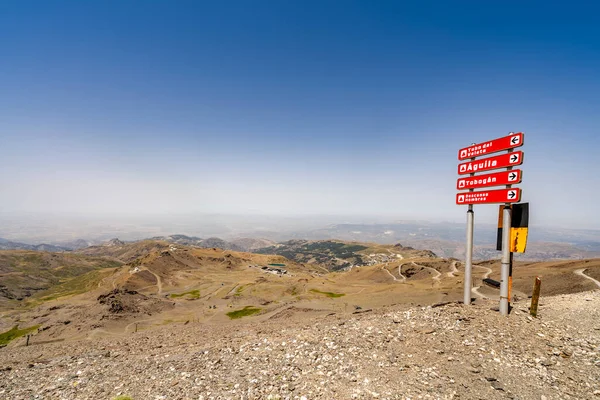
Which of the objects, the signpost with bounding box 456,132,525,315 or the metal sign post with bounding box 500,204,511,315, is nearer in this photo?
the signpost with bounding box 456,132,525,315

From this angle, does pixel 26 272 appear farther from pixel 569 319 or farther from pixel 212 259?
pixel 569 319

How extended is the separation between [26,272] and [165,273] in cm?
12781

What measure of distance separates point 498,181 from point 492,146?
2306 millimetres

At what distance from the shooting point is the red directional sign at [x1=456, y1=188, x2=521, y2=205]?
624 inches

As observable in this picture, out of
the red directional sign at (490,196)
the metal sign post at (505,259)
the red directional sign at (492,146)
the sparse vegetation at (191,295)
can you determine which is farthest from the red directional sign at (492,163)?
the sparse vegetation at (191,295)

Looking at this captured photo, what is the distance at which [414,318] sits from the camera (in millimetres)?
16719

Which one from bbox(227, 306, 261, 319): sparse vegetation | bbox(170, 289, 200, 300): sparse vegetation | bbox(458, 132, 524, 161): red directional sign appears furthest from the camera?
bbox(170, 289, 200, 300): sparse vegetation

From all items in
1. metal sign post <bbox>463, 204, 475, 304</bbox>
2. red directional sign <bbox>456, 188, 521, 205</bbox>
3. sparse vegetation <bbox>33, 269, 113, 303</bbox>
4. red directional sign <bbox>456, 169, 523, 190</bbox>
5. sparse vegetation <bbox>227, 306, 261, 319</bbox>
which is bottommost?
sparse vegetation <bbox>33, 269, 113, 303</bbox>

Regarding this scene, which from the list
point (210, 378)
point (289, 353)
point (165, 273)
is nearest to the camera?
point (210, 378)

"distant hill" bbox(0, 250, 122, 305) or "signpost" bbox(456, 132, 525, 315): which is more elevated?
"signpost" bbox(456, 132, 525, 315)

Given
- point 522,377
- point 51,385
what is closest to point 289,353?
point 522,377

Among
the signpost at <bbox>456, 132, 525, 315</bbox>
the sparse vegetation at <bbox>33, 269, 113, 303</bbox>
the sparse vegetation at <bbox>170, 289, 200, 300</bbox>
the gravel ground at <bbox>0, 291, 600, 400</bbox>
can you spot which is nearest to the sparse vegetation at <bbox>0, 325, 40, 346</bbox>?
the sparse vegetation at <bbox>170, 289, 200, 300</bbox>

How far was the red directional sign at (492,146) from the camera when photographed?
15789mm

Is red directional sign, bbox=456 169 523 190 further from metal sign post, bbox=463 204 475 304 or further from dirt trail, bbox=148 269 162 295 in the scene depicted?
dirt trail, bbox=148 269 162 295
